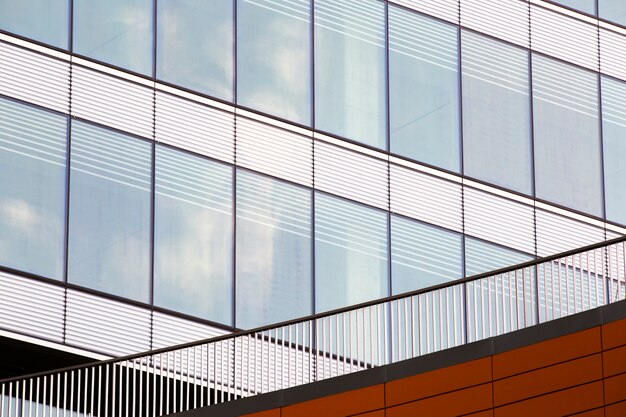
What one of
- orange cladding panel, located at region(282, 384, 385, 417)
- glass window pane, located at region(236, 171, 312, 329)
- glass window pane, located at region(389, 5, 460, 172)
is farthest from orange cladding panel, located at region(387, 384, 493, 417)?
glass window pane, located at region(389, 5, 460, 172)

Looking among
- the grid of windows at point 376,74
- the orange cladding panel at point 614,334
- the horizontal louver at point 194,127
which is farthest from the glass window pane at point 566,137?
the orange cladding panel at point 614,334

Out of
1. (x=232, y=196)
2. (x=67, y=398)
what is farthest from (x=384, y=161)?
(x=67, y=398)

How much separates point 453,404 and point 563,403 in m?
2.09

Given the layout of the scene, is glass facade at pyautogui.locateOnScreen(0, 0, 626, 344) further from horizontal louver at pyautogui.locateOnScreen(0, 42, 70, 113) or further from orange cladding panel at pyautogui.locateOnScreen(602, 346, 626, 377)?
orange cladding panel at pyautogui.locateOnScreen(602, 346, 626, 377)

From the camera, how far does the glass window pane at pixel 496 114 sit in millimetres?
48469

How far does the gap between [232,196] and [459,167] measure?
7587 mm

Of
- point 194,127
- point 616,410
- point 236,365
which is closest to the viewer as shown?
point 616,410

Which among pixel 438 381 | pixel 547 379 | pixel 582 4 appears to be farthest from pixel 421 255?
pixel 547 379

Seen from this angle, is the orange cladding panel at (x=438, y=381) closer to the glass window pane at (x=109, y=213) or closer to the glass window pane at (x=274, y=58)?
the glass window pane at (x=109, y=213)

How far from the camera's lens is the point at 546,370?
29.4 meters

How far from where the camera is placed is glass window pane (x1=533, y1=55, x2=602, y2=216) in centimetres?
4953

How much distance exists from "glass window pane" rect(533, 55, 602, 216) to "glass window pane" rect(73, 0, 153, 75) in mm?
12683

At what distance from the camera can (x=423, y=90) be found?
4800 cm

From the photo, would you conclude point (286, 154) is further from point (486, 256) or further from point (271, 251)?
point (486, 256)
